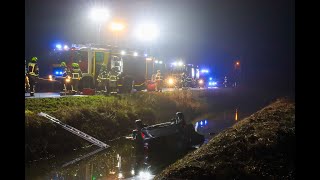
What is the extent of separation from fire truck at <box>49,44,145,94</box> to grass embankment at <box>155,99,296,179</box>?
42.2ft

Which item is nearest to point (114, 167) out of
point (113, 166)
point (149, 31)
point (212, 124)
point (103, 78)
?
point (113, 166)

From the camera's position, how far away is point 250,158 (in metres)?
7.89

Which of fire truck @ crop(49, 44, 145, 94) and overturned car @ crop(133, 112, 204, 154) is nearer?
overturned car @ crop(133, 112, 204, 154)

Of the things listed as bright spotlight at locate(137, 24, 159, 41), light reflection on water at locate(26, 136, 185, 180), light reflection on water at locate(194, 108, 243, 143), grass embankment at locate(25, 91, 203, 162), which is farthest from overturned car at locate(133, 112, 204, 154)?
bright spotlight at locate(137, 24, 159, 41)

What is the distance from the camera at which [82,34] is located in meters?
46.4

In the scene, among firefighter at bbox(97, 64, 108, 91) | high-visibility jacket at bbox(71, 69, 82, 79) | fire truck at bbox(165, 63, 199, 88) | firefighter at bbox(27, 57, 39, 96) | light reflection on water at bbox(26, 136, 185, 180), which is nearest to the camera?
light reflection on water at bbox(26, 136, 185, 180)

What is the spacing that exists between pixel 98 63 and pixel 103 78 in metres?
1.01

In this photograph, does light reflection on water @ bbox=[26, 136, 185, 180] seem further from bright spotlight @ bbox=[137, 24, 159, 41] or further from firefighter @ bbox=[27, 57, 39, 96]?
bright spotlight @ bbox=[137, 24, 159, 41]

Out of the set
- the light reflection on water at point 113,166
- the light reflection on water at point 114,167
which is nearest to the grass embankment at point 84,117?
the light reflection on water at point 113,166

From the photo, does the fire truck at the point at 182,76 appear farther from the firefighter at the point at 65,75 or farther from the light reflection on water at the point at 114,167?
the light reflection on water at the point at 114,167

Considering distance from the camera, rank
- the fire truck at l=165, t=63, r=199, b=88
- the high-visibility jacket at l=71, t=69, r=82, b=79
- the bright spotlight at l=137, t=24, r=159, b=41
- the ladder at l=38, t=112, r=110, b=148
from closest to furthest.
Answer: the ladder at l=38, t=112, r=110, b=148, the high-visibility jacket at l=71, t=69, r=82, b=79, the bright spotlight at l=137, t=24, r=159, b=41, the fire truck at l=165, t=63, r=199, b=88

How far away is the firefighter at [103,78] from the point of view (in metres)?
21.0

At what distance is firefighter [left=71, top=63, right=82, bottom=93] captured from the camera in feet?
62.8
